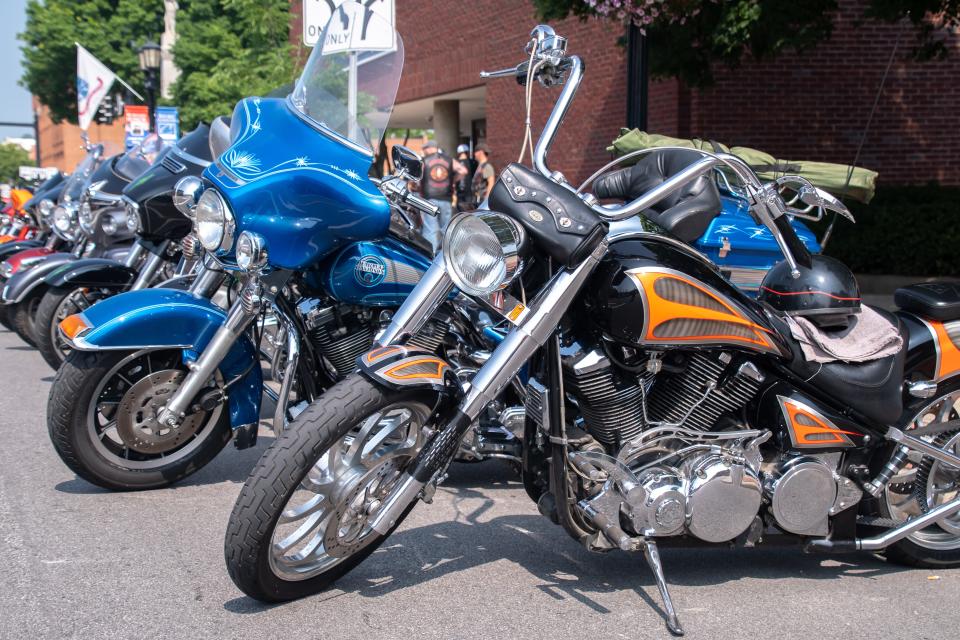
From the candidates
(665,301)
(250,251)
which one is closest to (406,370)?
(665,301)

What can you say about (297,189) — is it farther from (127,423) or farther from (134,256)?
(134,256)

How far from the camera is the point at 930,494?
12.6ft

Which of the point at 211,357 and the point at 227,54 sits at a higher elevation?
the point at 227,54

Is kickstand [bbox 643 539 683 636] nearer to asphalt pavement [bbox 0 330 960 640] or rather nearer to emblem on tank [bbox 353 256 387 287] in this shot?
asphalt pavement [bbox 0 330 960 640]

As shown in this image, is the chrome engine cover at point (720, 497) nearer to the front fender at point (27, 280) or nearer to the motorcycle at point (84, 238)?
the motorcycle at point (84, 238)

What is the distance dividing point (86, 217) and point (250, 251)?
14.0 feet

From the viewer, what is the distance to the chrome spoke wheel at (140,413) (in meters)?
4.48

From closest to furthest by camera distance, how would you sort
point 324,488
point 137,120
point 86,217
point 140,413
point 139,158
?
1. point 324,488
2. point 140,413
3. point 86,217
4. point 139,158
5. point 137,120

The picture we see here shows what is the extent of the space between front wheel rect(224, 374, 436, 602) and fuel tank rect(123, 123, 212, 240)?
3076 millimetres

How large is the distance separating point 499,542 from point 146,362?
1.85 metres

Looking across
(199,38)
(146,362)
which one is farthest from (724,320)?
(199,38)

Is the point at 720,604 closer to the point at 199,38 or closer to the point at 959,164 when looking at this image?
the point at 959,164

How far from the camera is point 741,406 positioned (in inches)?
138

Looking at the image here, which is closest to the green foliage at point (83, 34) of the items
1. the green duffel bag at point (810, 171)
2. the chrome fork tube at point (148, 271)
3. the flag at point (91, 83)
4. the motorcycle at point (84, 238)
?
the flag at point (91, 83)
